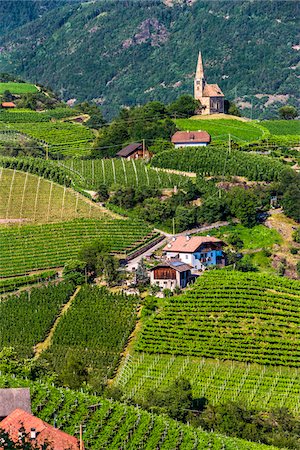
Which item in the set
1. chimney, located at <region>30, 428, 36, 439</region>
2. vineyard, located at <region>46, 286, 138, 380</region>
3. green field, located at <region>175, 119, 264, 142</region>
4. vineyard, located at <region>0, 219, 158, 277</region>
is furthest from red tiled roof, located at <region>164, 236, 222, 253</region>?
chimney, located at <region>30, 428, 36, 439</region>

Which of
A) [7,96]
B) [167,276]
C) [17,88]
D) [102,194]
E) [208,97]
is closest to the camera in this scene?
[167,276]

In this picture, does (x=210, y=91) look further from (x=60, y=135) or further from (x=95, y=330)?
(x=95, y=330)

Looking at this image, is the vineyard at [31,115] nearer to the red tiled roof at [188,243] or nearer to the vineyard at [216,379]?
the red tiled roof at [188,243]

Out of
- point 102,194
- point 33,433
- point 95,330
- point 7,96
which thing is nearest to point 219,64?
point 7,96

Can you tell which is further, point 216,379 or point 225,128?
point 225,128

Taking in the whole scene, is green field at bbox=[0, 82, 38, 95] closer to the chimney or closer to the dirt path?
the dirt path

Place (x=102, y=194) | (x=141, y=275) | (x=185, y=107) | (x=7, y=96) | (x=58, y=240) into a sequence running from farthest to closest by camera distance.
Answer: (x=7, y=96) < (x=185, y=107) < (x=102, y=194) < (x=58, y=240) < (x=141, y=275)

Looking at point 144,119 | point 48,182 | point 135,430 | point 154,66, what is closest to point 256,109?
point 154,66
